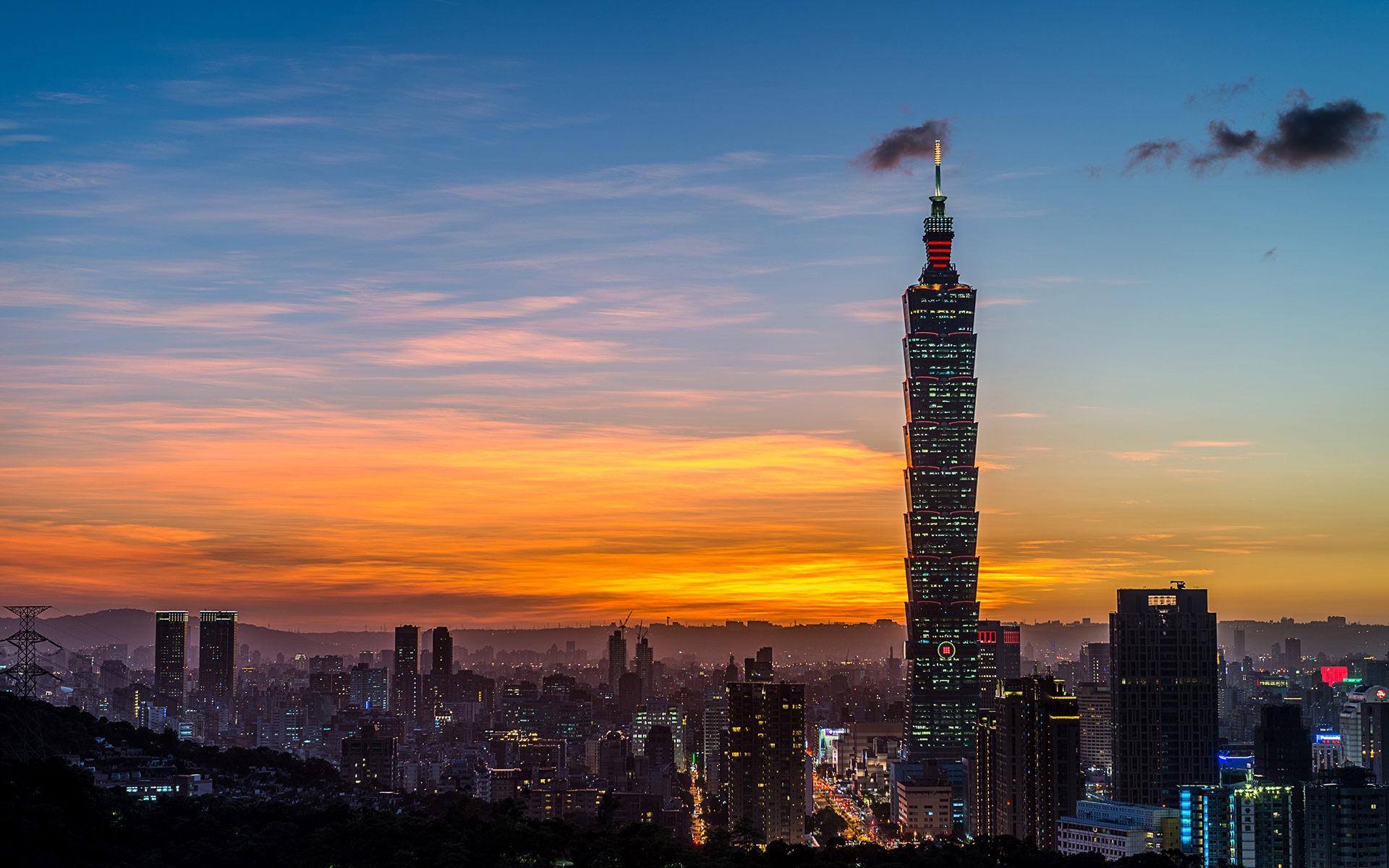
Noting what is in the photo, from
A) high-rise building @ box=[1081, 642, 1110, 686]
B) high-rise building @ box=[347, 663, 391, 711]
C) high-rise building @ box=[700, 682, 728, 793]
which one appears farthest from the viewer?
high-rise building @ box=[347, 663, 391, 711]

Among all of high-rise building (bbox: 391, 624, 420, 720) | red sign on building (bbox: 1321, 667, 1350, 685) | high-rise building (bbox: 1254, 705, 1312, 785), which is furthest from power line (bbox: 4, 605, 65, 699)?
red sign on building (bbox: 1321, 667, 1350, 685)

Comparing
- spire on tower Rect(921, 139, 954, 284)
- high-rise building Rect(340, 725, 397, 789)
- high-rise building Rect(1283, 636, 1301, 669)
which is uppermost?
spire on tower Rect(921, 139, 954, 284)

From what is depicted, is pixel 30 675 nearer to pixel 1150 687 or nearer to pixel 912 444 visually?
pixel 1150 687

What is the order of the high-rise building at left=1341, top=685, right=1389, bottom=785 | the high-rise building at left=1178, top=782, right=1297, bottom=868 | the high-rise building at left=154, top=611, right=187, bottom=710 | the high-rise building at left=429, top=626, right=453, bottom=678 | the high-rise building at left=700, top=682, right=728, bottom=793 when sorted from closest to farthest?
1. the high-rise building at left=1178, top=782, right=1297, bottom=868
2. the high-rise building at left=1341, top=685, right=1389, bottom=785
3. the high-rise building at left=700, top=682, right=728, bottom=793
4. the high-rise building at left=154, top=611, right=187, bottom=710
5. the high-rise building at left=429, top=626, right=453, bottom=678

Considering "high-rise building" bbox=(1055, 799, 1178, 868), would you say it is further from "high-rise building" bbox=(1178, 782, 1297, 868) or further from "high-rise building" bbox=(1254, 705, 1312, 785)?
"high-rise building" bbox=(1254, 705, 1312, 785)

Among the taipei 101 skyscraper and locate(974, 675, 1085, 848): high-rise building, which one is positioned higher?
the taipei 101 skyscraper

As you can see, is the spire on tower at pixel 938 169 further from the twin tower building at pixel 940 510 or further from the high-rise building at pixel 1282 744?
the high-rise building at pixel 1282 744

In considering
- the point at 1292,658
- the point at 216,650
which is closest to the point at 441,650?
the point at 216,650

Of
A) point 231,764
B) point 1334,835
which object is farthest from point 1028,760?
point 231,764
